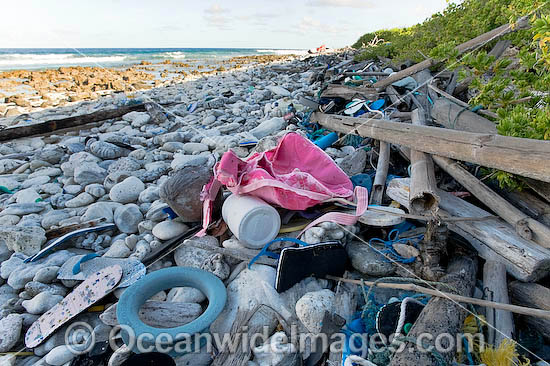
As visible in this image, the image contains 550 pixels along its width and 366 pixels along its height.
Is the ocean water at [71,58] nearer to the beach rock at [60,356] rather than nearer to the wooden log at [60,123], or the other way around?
the wooden log at [60,123]

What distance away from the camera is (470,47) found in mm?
5492

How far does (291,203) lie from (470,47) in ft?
15.6

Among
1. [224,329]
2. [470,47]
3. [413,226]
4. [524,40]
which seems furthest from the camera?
[470,47]

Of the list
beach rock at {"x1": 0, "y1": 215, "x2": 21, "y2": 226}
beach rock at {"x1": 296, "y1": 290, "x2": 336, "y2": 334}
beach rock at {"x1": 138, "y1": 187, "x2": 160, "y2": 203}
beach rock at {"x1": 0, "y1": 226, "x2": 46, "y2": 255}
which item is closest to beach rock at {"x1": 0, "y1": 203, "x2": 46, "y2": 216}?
beach rock at {"x1": 0, "y1": 215, "x2": 21, "y2": 226}

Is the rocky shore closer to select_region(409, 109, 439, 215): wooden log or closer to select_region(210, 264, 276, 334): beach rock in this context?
select_region(210, 264, 276, 334): beach rock

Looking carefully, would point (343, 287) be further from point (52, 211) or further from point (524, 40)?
point (524, 40)

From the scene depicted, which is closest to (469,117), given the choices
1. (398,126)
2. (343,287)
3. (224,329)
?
(398,126)

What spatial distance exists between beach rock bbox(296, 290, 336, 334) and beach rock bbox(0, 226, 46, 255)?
8.22 feet

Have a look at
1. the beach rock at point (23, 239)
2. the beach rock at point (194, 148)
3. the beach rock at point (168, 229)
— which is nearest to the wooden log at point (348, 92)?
the beach rock at point (194, 148)

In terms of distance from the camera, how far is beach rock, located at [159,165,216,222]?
3.04m

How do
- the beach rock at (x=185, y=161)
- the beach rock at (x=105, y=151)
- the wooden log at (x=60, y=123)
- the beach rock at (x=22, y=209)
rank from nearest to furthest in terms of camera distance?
the beach rock at (x=22, y=209)
the beach rock at (x=185, y=161)
the beach rock at (x=105, y=151)
the wooden log at (x=60, y=123)

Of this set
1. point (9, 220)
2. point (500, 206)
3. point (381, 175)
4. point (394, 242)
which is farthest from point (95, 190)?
point (500, 206)

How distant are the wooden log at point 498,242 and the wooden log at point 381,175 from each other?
0.38 m

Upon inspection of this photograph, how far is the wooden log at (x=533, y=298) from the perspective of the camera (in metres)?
1.89
